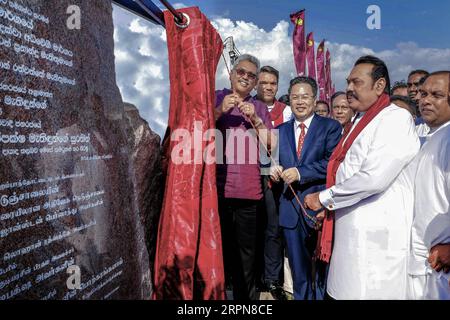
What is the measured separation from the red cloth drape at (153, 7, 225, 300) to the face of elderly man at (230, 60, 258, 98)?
0.49 meters

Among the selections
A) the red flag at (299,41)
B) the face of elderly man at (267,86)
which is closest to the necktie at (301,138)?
the face of elderly man at (267,86)

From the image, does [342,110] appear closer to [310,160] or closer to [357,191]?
[310,160]

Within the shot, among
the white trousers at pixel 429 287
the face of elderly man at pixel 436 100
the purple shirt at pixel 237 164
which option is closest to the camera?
the white trousers at pixel 429 287

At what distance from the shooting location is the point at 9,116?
44.4 inches

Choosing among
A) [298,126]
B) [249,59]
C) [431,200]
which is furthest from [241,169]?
[431,200]

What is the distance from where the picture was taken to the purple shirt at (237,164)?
105 inches

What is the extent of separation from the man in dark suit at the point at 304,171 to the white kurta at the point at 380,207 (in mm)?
746

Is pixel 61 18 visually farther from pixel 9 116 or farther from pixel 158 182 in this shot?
pixel 158 182

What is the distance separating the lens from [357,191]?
1.97 metres

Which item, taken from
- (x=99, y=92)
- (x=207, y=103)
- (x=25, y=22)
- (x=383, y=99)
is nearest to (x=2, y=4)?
(x=25, y=22)

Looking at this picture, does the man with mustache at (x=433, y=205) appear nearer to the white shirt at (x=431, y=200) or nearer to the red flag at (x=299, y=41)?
the white shirt at (x=431, y=200)
